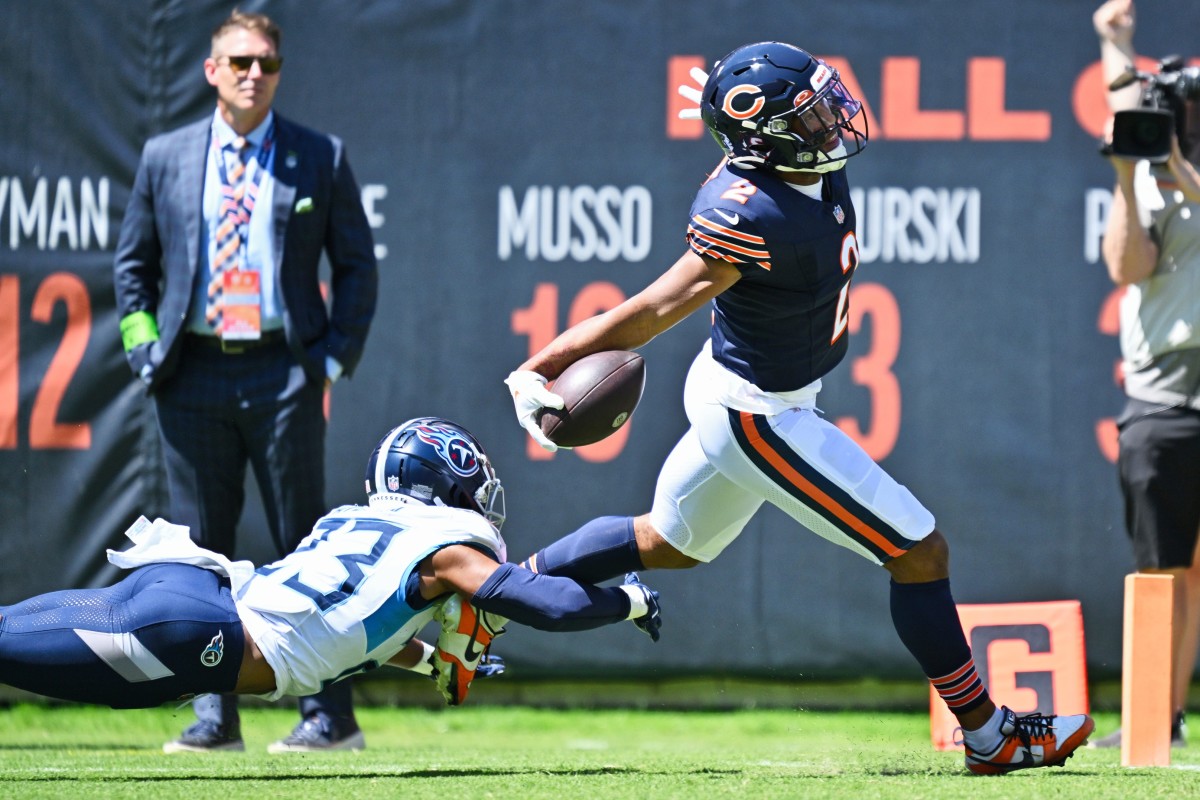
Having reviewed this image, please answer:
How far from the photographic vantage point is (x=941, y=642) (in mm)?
3582

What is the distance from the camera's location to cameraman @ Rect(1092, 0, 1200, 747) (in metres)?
4.66

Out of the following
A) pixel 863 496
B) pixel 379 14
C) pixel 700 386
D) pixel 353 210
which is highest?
pixel 379 14

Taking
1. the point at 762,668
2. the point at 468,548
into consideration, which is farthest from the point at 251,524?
the point at 468,548

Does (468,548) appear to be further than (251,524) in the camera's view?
No

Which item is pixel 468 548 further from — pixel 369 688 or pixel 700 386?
pixel 369 688

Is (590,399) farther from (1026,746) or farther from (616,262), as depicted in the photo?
(616,262)

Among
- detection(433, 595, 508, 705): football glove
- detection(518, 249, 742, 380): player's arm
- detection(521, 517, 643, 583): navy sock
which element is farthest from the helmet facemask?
detection(433, 595, 508, 705): football glove

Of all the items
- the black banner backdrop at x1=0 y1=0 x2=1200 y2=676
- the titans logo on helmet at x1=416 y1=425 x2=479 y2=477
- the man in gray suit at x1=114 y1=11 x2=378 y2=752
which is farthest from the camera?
the black banner backdrop at x1=0 y1=0 x2=1200 y2=676

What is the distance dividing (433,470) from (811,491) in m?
0.93

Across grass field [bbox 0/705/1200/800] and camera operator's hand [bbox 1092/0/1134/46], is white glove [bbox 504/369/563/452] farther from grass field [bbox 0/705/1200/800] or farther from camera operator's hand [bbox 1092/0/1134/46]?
camera operator's hand [bbox 1092/0/1134/46]

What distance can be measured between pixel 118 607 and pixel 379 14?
3.06 metres

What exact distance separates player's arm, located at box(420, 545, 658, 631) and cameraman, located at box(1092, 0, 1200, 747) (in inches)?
74.2

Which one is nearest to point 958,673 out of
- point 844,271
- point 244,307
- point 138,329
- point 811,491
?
point 811,491

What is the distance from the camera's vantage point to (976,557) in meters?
5.70
